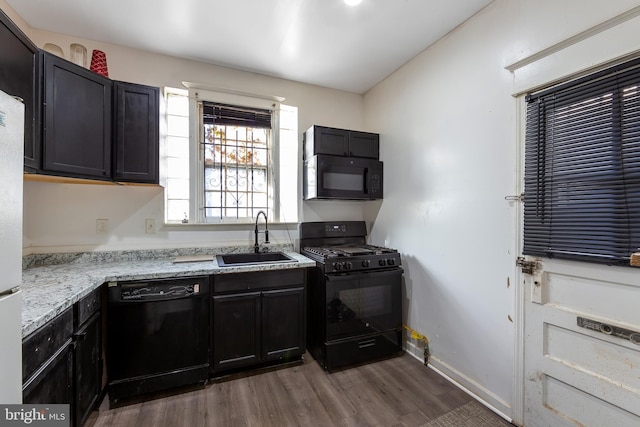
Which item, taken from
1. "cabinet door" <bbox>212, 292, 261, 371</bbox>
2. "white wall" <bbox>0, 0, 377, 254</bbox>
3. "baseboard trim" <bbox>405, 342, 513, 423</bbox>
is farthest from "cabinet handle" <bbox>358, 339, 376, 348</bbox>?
"white wall" <bbox>0, 0, 377, 254</bbox>

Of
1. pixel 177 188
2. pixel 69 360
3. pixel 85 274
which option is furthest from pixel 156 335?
pixel 177 188

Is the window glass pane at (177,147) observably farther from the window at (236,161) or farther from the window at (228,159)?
the window at (236,161)

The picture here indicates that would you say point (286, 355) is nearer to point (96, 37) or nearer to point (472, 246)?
point (472, 246)

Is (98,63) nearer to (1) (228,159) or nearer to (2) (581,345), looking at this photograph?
(1) (228,159)

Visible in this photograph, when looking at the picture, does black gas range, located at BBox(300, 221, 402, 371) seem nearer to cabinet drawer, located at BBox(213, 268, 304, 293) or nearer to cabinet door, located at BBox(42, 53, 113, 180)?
cabinet drawer, located at BBox(213, 268, 304, 293)

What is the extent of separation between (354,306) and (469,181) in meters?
1.34

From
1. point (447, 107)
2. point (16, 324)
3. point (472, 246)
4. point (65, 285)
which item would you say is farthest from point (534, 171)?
point (65, 285)

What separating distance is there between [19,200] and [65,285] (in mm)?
995

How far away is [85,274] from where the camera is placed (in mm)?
1797

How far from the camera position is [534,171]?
156 centimetres

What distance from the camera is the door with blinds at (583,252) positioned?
4.03ft

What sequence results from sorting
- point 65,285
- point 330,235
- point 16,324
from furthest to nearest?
point 330,235, point 65,285, point 16,324

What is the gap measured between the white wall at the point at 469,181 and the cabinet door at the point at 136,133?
83.5 inches

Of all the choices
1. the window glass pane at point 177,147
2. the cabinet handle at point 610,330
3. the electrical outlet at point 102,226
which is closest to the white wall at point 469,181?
the cabinet handle at point 610,330
